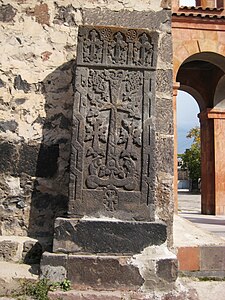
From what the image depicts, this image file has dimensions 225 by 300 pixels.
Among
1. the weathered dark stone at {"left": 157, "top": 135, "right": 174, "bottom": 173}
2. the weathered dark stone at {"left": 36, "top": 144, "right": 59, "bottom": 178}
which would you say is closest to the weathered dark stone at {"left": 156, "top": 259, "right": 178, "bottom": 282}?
the weathered dark stone at {"left": 157, "top": 135, "right": 174, "bottom": 173}

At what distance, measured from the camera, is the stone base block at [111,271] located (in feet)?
6.02

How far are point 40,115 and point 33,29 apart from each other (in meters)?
0.64

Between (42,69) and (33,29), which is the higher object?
(33,29)

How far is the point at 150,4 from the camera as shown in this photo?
2496 mm

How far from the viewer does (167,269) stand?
1887mm

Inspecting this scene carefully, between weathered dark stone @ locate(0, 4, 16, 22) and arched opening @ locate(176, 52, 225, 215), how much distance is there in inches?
271

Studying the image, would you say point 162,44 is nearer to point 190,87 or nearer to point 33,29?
point 33,29

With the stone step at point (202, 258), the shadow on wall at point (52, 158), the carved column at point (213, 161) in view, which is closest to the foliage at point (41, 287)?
the shadow on wall at point (52, 158)

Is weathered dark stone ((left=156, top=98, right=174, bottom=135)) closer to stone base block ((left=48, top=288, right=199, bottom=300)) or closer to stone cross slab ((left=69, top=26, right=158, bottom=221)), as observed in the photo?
stone cross slab ((left=69, top=26, right=158, bottom=221))

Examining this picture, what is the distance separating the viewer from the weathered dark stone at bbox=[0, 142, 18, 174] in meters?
2.31

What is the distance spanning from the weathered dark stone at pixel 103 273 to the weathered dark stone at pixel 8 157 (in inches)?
31.4

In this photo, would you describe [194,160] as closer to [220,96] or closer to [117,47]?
[220,96]

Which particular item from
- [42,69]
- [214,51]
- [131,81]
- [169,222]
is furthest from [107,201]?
[214,51]

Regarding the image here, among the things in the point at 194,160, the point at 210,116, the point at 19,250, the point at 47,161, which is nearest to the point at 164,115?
the point at 47,161
